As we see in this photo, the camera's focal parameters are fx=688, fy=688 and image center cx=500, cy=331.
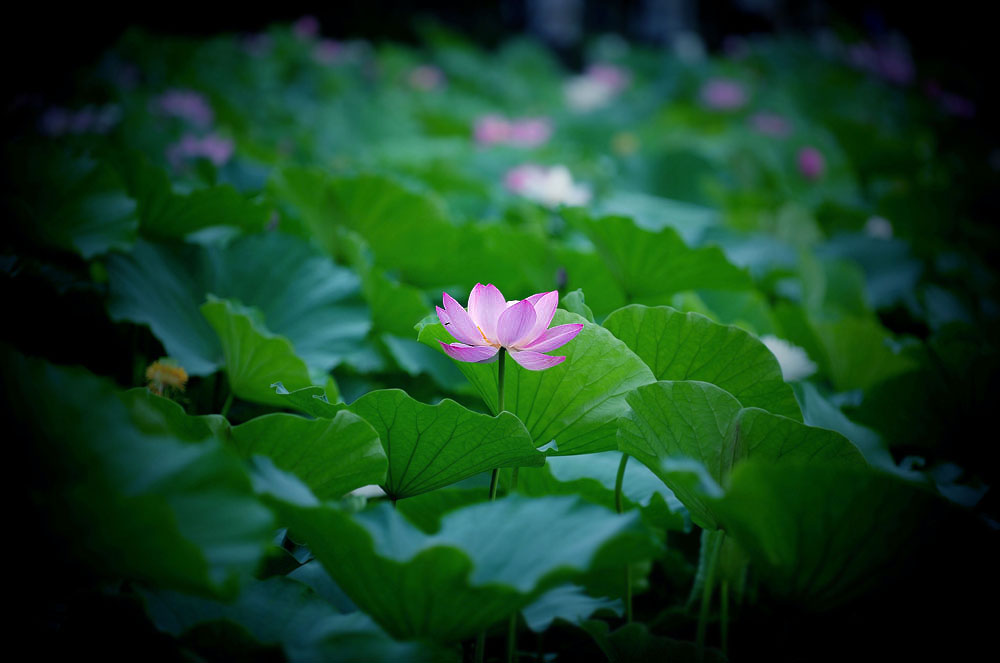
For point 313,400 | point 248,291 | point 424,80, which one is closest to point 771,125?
point 424,80

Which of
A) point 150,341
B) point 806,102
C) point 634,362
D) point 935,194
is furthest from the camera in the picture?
point 806,102

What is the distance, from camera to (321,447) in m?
0.51

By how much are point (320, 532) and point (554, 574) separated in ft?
0.51

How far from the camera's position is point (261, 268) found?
93 centimetres

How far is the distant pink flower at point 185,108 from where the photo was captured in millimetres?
2051

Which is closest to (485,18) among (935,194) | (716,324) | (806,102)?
(806,102)

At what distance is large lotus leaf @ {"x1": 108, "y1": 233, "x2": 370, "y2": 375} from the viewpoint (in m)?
0.80

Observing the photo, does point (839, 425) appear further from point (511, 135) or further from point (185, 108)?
point (185, 108)

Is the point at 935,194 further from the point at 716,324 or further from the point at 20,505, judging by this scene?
the point at 20,505

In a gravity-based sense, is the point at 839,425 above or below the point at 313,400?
below

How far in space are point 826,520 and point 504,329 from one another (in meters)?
0.25

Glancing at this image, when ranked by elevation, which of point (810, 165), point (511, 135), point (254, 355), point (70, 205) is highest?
point (70, 205)

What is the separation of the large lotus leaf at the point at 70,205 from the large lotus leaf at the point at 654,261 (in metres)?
0.55

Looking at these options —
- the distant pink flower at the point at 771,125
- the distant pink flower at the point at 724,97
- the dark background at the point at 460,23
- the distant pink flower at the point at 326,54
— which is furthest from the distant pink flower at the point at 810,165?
the distant pink flower at the point at 326,54
